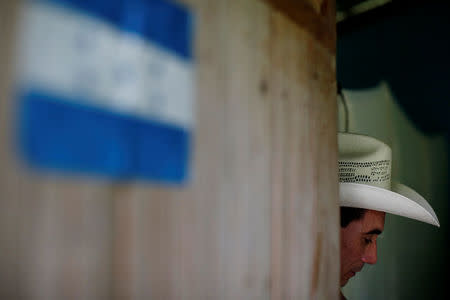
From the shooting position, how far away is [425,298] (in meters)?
2.06

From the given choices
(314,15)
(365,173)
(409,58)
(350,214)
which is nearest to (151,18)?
(314,15)

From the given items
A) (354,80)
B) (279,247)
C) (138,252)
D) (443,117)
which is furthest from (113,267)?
(443,117)

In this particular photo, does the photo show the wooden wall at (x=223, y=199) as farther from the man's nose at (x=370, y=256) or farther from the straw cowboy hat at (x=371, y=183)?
the man's nose at (x=370, y=256)

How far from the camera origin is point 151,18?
1.18 feet

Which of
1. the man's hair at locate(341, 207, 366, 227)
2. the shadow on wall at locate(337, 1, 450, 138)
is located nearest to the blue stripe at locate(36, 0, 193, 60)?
the man's hair at locate(341, 207, 366, 227)

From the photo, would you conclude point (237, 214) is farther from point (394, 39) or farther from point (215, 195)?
point (394, 39)

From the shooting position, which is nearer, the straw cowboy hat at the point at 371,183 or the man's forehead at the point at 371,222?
the straw cowboy hat at the point at 371,183

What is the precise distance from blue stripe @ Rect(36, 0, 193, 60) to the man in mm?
810

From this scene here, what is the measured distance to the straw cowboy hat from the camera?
104 centimetres

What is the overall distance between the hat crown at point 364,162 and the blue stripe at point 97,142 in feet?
2.67

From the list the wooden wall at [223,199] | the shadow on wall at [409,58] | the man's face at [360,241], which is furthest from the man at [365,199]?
the shadow on wall at [409,58]

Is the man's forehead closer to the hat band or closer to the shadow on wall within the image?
the hat band

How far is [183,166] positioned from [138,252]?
0.10m

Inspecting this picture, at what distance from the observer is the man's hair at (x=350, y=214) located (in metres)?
1.20
